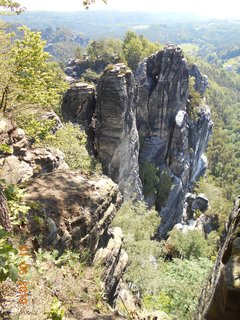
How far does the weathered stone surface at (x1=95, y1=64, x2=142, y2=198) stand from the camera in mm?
37094

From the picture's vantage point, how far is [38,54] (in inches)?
538

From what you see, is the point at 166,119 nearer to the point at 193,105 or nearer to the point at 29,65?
the point at 193,105

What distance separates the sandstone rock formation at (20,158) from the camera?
12.5 m

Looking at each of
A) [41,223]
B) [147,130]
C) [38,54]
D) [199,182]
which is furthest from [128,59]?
[41,223]

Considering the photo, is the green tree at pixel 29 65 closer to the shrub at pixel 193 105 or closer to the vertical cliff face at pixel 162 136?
the vertical cliff face at pixel 162 136

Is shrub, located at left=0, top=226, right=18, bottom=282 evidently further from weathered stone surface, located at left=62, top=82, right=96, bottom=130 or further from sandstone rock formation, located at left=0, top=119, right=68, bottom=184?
weathered stone surface, located at left=62, top=82, right=96, bottom=130

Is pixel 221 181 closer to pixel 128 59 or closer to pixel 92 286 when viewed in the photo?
pixel 128 59

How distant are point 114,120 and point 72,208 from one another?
26.8m

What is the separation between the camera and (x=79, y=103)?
38438 millimetres

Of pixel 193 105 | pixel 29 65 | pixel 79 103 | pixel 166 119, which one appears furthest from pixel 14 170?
pixel 193 105

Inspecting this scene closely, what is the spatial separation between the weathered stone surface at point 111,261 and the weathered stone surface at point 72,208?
0.68 meters

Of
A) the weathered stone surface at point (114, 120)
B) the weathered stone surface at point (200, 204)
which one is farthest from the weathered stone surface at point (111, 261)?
the weathered stone surface at point (200, 204)

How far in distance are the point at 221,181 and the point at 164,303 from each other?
107 m

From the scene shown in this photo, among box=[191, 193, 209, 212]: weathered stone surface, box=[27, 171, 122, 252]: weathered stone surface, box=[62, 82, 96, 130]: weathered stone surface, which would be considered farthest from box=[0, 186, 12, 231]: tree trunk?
box=[191, 193, 209, 212]: weathered stone surface
